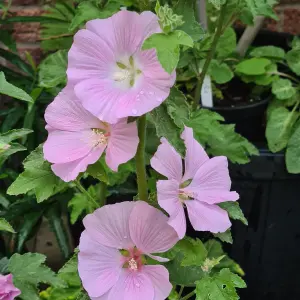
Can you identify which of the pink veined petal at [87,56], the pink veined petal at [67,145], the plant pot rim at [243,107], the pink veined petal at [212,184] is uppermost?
the pink veined petal at [87,56]

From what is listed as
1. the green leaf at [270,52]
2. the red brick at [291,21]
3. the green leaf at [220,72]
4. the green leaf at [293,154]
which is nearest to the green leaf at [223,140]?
the green leaf at [293,154]

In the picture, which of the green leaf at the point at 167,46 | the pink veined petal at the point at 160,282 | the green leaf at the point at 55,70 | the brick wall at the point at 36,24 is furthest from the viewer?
the brick wall at the point at 36,24

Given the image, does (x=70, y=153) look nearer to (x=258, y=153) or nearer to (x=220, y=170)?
(x=220, y=170)

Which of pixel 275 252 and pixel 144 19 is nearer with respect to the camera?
pixel 144 19

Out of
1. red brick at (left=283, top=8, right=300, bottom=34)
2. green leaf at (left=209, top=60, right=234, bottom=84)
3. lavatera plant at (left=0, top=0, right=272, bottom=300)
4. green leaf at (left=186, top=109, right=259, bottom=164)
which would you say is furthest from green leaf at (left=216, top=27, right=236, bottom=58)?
lavatera plant at (left=0, top=0, right=272, bottom=300)

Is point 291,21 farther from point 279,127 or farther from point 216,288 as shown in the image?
point 216,288

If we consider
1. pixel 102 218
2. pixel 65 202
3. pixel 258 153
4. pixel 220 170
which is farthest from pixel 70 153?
pixel 65 202

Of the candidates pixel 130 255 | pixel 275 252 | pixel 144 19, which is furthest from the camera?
pixel 275 252

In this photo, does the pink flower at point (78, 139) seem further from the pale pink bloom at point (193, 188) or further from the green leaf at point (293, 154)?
the green leaf at point (293, 154)
